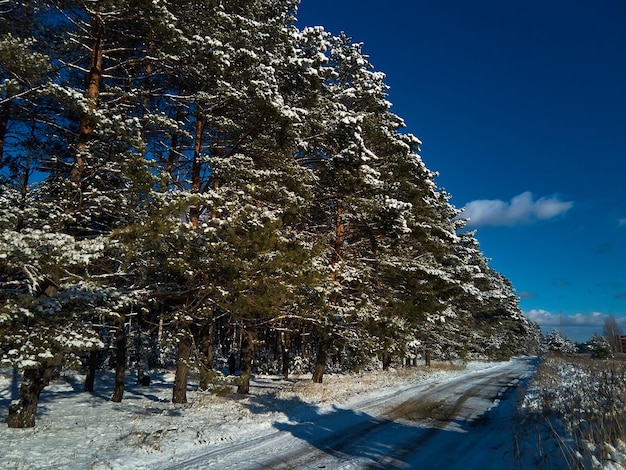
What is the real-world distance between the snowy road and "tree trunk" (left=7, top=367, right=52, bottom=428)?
4099mm

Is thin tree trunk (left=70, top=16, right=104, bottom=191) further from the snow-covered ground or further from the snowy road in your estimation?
the snowy road

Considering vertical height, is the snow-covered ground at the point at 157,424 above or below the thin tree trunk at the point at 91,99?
below

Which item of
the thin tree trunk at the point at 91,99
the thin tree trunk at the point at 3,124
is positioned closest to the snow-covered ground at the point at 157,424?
the thin tree trunk at the point at 91,99

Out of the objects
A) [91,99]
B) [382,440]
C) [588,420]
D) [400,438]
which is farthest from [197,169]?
[588,420]

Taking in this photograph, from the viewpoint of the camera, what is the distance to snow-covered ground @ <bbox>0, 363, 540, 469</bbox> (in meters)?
7.00

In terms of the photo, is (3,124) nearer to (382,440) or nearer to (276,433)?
(276,433)

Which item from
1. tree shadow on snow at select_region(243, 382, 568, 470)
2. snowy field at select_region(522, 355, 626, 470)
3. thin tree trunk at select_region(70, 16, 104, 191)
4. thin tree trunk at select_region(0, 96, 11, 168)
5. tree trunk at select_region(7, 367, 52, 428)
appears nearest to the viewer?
snowy field at select_region(522, 355, 626, 470)

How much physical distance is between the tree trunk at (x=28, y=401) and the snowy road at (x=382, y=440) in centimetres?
410

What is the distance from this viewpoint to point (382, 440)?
8.70 m

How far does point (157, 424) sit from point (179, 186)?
6349 mm

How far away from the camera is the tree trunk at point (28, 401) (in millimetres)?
8586

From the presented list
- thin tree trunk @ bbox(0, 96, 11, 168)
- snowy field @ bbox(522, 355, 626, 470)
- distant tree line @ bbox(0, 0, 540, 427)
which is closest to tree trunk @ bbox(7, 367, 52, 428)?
distant tree line @ bbox(0, 0, 540, 427)

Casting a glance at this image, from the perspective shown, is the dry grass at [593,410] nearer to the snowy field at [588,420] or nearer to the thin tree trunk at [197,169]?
the snowy field at [588,420]

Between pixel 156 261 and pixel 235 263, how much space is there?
2196 millimetres
